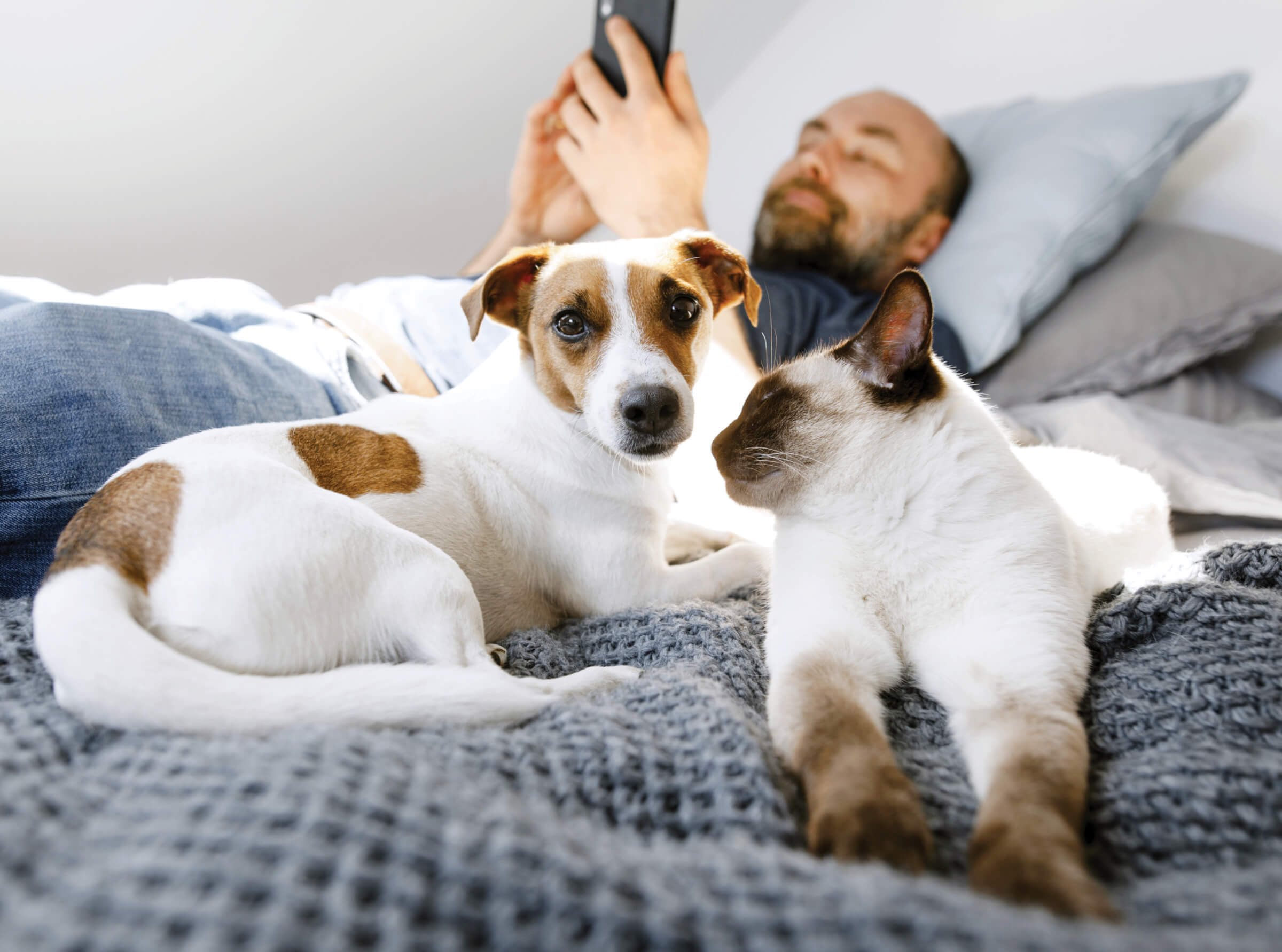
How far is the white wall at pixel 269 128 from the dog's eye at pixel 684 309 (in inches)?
88.8

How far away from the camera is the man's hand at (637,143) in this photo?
219 cm

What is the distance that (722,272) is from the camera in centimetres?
176

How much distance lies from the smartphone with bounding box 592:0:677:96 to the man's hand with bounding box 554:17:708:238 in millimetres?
19

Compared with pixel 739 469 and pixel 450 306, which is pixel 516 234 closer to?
pixel 450 306

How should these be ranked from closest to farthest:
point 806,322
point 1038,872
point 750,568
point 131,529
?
point 1038,872 < point 131,529 < point 750,568 < point 806,322

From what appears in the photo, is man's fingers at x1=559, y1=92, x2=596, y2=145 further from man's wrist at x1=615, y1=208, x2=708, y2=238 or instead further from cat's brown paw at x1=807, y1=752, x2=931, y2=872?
cat's brown paw at x1=807, y1=752, x2=931, y2=872

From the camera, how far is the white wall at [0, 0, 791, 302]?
2.56 m

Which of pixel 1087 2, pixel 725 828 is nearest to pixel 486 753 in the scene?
pixel 725 828

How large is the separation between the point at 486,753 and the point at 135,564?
1.77 ft

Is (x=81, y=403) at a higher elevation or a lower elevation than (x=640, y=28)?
lower

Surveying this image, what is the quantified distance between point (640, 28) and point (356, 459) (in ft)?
5.14

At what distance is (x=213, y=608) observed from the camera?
2.99ft

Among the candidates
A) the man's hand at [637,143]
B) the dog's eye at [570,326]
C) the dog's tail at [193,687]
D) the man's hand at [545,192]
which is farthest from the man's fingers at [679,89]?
the dog's tail at [193,687]

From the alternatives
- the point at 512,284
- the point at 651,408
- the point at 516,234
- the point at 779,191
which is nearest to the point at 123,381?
the point at 512,284
